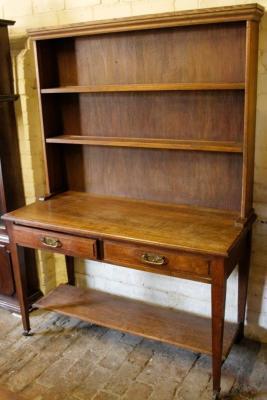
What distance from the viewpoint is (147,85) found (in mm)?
2191

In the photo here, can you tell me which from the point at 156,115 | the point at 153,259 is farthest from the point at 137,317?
the point at 156,115

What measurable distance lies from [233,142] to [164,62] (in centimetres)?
57

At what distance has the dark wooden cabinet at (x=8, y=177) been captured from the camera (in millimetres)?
2617

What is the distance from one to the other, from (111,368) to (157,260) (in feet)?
2.55

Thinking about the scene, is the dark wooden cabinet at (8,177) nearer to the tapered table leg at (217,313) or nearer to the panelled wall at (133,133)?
the panelled wall at (133,133)

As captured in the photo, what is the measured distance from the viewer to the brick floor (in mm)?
2203

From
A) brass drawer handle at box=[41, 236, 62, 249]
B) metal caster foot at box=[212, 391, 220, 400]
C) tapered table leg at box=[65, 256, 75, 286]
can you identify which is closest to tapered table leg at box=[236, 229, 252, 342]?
metal caster foot at box=[212, 391, 220, 400]

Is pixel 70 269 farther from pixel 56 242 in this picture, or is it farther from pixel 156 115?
pixel 156 115

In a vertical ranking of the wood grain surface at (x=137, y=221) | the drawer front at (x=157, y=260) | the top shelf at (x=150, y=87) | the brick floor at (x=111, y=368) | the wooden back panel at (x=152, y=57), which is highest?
the wooden back panel at (x=152, y=57)

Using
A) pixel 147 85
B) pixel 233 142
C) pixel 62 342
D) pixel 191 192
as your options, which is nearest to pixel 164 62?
pixel 147 85

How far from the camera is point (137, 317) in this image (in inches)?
99.2

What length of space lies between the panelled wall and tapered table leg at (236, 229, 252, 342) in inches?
2.7

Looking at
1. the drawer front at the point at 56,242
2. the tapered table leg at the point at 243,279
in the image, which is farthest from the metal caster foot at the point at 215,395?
the drawer front at the point at 56,242

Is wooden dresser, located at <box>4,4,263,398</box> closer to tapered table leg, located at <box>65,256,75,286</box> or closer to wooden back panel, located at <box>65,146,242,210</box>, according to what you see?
wooden back panel, located at <box>65,146,242,210</box>
